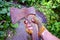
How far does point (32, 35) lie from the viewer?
730 millimetres

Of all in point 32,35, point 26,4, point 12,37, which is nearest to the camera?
point 32,35

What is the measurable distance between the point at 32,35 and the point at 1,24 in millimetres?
1199

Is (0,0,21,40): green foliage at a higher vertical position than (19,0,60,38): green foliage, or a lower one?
higher

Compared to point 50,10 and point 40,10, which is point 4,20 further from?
point 50,10

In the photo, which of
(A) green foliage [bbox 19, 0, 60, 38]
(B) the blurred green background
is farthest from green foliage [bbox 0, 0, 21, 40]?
(A) green foliage [bbox 19, 0, 60, 38]

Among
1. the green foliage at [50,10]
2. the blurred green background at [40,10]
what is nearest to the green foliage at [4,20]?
the blurred green background at [40,10]

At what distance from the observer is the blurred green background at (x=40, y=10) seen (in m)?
1.87

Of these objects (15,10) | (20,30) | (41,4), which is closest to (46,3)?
(41,4)

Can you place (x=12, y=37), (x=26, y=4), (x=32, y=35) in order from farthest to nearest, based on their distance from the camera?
(x=26, y=4)
(x=12, y=37)
(x=32, y=35)

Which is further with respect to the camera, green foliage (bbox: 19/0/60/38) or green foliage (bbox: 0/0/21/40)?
green foliage (bbox: 19/0/60/38)

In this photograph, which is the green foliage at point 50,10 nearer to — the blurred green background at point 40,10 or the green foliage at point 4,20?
the blurred green background at point 40,10

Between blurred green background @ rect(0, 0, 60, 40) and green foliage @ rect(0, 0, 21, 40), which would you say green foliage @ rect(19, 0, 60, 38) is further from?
green foliage @ rect(0, 0, 21, 40)

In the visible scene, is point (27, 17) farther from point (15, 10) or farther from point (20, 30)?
point (20, 30)

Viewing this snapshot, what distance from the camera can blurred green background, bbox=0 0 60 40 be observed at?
1.87m
